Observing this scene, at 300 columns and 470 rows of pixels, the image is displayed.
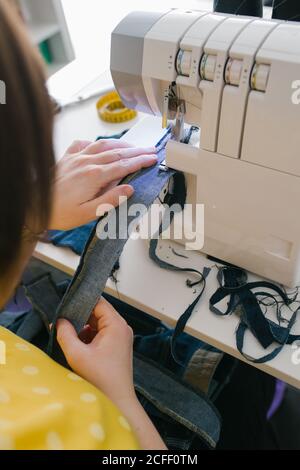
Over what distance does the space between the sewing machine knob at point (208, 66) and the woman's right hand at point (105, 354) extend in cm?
39

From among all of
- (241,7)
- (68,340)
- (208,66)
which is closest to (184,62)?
(208,66)

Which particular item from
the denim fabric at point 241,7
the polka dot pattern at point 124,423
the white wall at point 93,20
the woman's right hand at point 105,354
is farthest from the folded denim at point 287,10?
the white wall at point 93,20

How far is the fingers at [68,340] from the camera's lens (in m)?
0.66

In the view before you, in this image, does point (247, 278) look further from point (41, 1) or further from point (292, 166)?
point (41, 1)

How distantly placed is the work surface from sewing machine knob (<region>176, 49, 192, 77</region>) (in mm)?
202

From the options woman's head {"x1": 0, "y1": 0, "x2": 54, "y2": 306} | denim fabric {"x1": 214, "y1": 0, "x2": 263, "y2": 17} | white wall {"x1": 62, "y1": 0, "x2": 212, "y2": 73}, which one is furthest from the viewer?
white wall {"x1": 62, "y1": 0, "x2": 212, "y2": 73}

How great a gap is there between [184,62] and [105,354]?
0.45m

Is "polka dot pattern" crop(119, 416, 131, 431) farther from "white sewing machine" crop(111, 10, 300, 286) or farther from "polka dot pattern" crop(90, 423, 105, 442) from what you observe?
"white sewing machine" crop(111, 10, 300, 286)

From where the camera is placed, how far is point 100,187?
79 cm

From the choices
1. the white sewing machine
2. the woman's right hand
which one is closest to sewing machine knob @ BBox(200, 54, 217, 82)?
the white sewing machine

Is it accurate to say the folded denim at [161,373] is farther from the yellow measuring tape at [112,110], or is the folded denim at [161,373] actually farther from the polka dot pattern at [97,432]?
the yellow measuring tape at [112,110]

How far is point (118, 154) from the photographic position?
80cm

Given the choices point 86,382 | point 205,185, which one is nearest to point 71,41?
point 205,185

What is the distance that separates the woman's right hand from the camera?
65 cm
